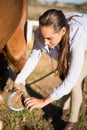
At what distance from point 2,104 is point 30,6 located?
5.13 m

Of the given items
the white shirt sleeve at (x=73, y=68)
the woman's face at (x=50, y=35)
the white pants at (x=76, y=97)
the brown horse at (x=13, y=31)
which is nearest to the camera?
the woman's face at (x=50, y=35)

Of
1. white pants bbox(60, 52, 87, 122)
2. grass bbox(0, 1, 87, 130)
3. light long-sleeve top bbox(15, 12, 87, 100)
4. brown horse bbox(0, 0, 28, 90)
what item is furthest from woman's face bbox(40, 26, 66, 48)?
grass bbox(0, 1, 87, 130)

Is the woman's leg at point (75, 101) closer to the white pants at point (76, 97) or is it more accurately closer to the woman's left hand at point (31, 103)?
the white pants at point (76, 97)

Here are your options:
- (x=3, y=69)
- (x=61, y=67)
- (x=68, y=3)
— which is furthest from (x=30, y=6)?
(x=61, y=67)

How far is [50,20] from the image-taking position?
8.47 feet

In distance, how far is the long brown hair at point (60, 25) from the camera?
8.47 ft

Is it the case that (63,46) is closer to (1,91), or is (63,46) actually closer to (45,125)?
(45,125)

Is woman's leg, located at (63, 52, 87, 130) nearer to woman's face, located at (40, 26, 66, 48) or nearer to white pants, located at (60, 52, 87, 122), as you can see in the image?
white pants, located at (60, 52, 87, 122)

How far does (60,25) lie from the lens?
2611 mm

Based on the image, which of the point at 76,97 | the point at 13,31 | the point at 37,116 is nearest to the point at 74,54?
the point at 76,97

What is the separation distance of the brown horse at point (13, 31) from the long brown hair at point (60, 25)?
823 millimetres

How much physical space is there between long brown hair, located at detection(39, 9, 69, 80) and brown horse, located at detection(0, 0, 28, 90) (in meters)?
0.82

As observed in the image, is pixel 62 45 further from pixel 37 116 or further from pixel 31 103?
pixel 37 116

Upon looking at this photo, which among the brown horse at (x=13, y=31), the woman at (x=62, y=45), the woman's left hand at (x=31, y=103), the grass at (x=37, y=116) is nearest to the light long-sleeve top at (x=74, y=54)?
the woman at (x=62, y=45)
